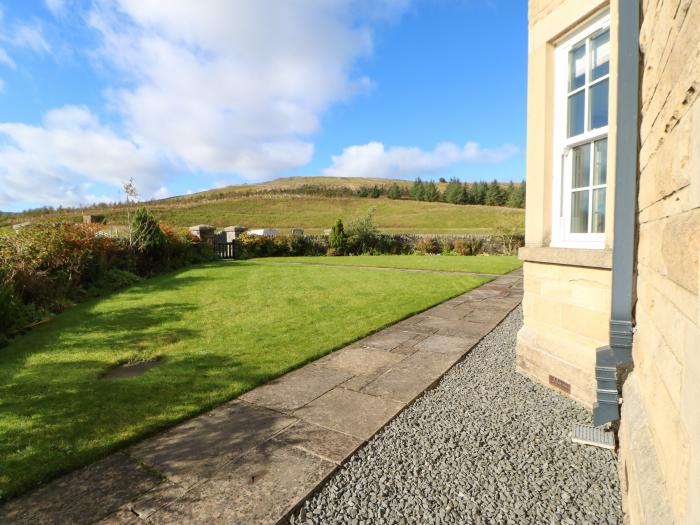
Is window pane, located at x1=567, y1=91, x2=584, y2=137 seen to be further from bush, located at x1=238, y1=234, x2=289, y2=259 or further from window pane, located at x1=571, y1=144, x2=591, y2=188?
bush, located at x1=238, y1=234, x2=289, y2=259

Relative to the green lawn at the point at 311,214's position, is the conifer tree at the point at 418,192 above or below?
above

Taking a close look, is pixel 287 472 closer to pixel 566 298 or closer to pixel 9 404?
pixel 9 404

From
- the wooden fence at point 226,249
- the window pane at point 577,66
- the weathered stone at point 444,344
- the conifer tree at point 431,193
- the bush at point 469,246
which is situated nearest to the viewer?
the window pane at point 577,66

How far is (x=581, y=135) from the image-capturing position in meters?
3.19

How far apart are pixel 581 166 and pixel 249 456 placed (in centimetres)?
368

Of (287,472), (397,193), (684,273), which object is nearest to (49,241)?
(287,472)

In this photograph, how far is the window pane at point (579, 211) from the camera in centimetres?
326

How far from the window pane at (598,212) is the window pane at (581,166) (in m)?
0.18

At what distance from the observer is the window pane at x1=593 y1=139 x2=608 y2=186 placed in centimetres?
303

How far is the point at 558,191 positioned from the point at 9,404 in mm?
5211

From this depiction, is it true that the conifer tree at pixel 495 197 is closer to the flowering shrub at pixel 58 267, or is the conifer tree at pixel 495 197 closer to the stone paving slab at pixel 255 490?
the flowering shrub at pixel 58 267

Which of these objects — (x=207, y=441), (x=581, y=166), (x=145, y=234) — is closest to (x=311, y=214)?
(x=145, y=234)

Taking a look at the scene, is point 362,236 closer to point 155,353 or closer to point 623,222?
point 155,353

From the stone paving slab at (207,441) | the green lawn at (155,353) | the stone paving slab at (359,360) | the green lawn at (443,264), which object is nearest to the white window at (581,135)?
the stone paving slab at (359,360)
